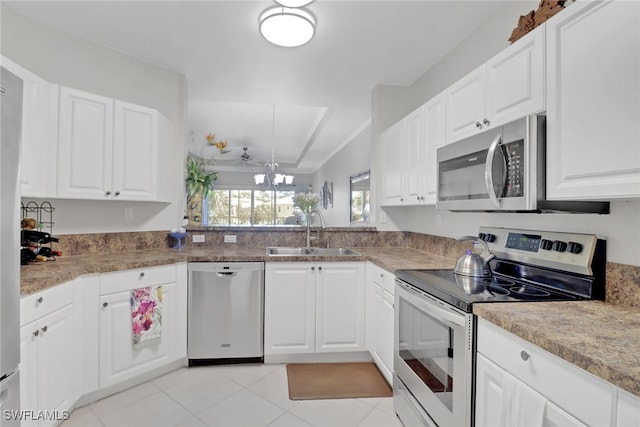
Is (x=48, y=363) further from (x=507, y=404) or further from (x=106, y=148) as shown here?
(x=507, y=404)

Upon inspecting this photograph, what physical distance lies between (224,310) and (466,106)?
218 cm

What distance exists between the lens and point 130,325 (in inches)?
89.4

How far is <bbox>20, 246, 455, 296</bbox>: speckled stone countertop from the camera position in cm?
178

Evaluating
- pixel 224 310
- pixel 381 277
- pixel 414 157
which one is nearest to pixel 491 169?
pixel 414 157

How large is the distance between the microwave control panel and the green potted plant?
8.50ft

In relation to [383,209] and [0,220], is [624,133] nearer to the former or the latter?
[0,220]

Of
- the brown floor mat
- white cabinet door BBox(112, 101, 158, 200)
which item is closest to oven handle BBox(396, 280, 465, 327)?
the brown floor mat

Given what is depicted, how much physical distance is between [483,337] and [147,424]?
6.17 ft

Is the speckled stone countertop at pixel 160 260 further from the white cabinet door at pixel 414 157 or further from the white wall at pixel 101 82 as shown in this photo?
the white cabinet door at pixel 414 157

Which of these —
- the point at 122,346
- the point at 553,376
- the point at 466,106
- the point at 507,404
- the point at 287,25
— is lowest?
the point at 122,346

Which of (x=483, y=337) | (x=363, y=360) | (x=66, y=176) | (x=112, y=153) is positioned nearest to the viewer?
(x=483, y=337)

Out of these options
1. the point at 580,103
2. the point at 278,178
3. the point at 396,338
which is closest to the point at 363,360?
the point at 396,338

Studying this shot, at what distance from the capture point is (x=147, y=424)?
76.7 inches

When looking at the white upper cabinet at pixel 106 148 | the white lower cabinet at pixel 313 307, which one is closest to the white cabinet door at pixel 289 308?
the white lower cabinet at pixel 313 307
